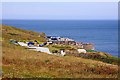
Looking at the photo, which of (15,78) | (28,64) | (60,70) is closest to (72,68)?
(60,70)

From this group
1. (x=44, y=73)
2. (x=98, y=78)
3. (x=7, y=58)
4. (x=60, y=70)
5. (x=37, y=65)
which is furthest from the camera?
(x=7, y=58)

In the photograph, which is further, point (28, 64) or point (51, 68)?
point (28, 64)

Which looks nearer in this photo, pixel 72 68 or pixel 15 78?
pixel 15 78

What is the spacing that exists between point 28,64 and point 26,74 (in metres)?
4.78

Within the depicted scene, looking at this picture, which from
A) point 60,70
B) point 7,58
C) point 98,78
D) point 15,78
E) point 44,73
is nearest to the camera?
point 15,78

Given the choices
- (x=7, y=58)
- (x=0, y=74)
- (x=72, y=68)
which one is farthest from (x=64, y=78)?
(x=7, y=58)

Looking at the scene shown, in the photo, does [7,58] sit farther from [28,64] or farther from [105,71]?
[105,71]

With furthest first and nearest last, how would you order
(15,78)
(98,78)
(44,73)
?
(44,73), (98,78), (15,78)

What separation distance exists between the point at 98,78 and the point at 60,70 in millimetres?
3877

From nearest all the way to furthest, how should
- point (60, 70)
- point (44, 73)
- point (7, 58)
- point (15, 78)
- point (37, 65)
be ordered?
point (15, 78) → point (44, 73) → point (60, 70) → point (37, 65) → point (7, 58)

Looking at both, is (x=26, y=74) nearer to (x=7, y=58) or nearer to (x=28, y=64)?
(x=28, y=64)

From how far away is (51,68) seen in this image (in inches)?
882

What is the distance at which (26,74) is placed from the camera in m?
19.3

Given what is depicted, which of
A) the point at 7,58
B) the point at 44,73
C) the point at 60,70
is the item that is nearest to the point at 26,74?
the point at 44,73
